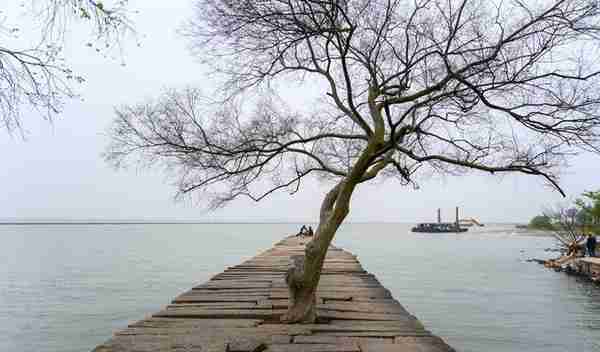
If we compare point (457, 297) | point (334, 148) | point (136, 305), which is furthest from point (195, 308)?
point (457, 297)

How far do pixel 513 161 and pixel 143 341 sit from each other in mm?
5228

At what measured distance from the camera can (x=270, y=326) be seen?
22.1 ft

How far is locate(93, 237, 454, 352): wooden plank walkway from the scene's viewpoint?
5.82 m

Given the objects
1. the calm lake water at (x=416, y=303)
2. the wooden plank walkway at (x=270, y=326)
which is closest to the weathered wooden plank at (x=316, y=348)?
the wooden plank walkway at (x=270, y=326)

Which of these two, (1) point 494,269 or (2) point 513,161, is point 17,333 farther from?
(1) point 494,269

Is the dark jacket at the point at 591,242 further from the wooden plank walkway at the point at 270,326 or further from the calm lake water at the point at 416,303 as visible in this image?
the wooden plank walkway at the point at 270,326

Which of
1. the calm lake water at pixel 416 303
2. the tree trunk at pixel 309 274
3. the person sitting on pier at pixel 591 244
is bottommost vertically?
the calm lake water at pixel 416 303

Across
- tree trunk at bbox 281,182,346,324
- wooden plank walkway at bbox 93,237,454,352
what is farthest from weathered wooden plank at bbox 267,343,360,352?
tree trunk at bbox 281,182,346,324

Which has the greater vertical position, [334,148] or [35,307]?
[334,148]

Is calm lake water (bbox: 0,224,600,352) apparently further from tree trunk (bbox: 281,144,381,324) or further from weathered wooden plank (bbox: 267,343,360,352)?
weathered wooden plank (bbox: 267,343,360,352)

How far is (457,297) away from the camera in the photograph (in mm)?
21625

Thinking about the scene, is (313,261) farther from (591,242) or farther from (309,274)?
(591,242)

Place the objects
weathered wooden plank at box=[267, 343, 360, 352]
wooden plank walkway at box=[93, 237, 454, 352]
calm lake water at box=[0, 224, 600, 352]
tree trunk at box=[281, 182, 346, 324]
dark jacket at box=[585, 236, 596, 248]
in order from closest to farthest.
→ weathered wooden plank at box=[267, 343, 360, 352]
wooden plank walkway at box=[93, 237, 454, 352]
tree trunk at box=[281, 182, 346, 324]
calm lake water at box=[0, 224, 600, 352]
dark jacket at box=[585, 236, 596, 248]

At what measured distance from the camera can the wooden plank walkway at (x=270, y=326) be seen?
19.1 ft
